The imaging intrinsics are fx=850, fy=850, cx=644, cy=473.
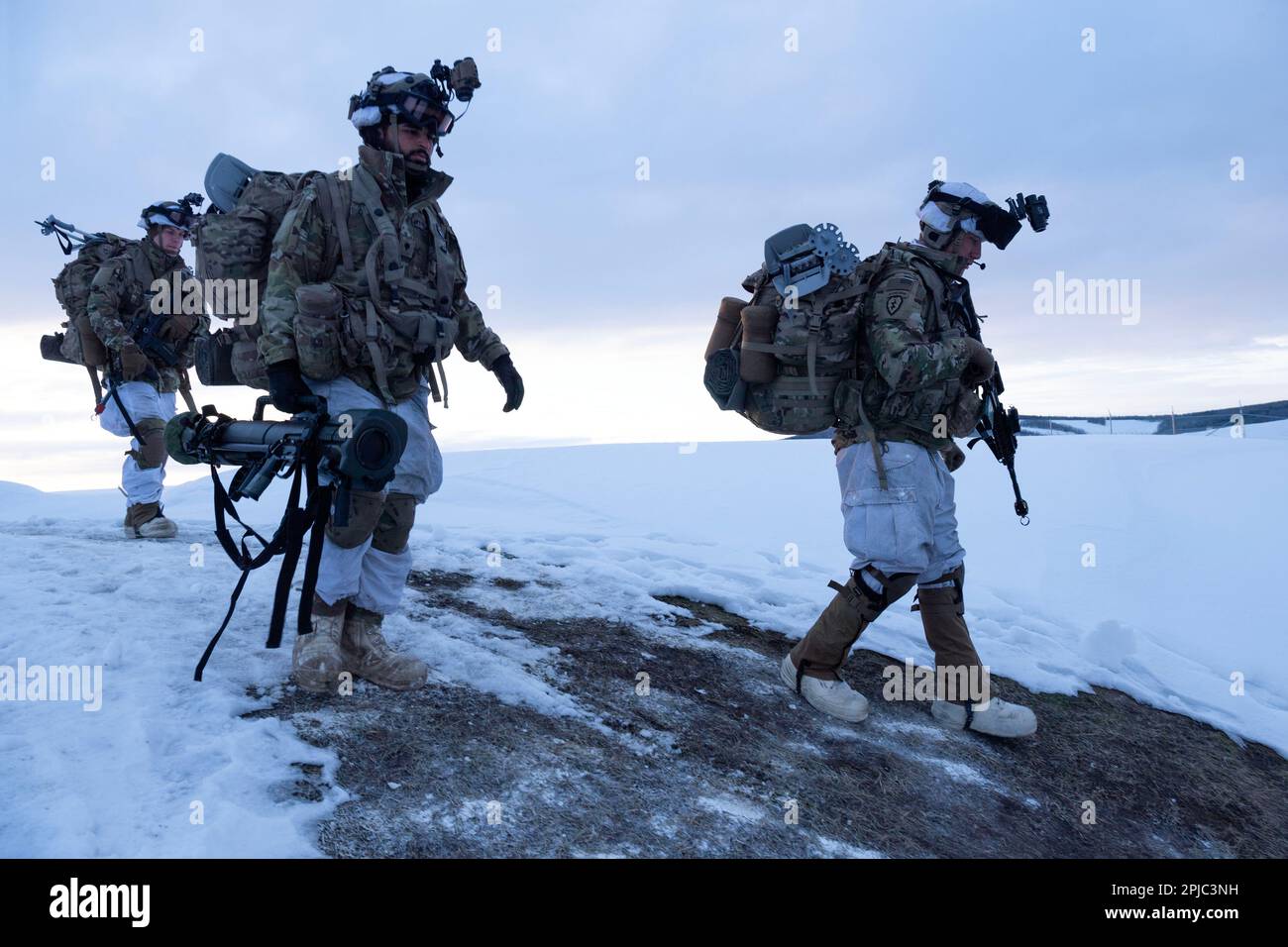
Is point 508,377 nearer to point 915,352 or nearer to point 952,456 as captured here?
point 915,352

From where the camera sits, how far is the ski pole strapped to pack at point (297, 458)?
321cm

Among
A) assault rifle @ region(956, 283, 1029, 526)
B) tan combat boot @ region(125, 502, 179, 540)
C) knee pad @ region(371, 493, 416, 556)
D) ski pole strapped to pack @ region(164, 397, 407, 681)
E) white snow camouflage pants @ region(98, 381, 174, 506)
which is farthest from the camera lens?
white snow camouflage pants @ region(98, 381, 174, 506)

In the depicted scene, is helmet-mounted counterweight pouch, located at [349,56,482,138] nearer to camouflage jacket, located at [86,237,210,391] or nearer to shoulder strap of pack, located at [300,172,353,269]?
shoulder strap of pack, located at [300,172,353,269]

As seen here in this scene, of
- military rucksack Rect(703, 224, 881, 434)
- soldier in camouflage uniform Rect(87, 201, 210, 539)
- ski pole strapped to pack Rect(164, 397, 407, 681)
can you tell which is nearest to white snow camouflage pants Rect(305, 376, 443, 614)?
ski pole strapped to pack Rect(164, 397, 407, 681)

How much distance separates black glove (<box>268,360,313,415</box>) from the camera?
11.7 ft

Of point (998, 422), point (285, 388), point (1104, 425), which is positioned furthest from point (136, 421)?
point (1104, 425)

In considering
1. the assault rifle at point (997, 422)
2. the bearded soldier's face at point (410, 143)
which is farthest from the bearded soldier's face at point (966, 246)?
the bearded soldier's face at point (410, 143)

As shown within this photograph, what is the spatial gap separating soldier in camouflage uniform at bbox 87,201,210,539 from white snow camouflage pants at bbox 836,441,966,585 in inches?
236

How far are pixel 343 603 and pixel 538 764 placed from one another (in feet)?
4.34

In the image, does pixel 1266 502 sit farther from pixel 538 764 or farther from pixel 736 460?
pixel 538 764

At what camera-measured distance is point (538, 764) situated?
319cm

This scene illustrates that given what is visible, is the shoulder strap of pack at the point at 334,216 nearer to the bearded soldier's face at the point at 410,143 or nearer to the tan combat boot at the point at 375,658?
the bearded soldier's face at the point at 410,143
